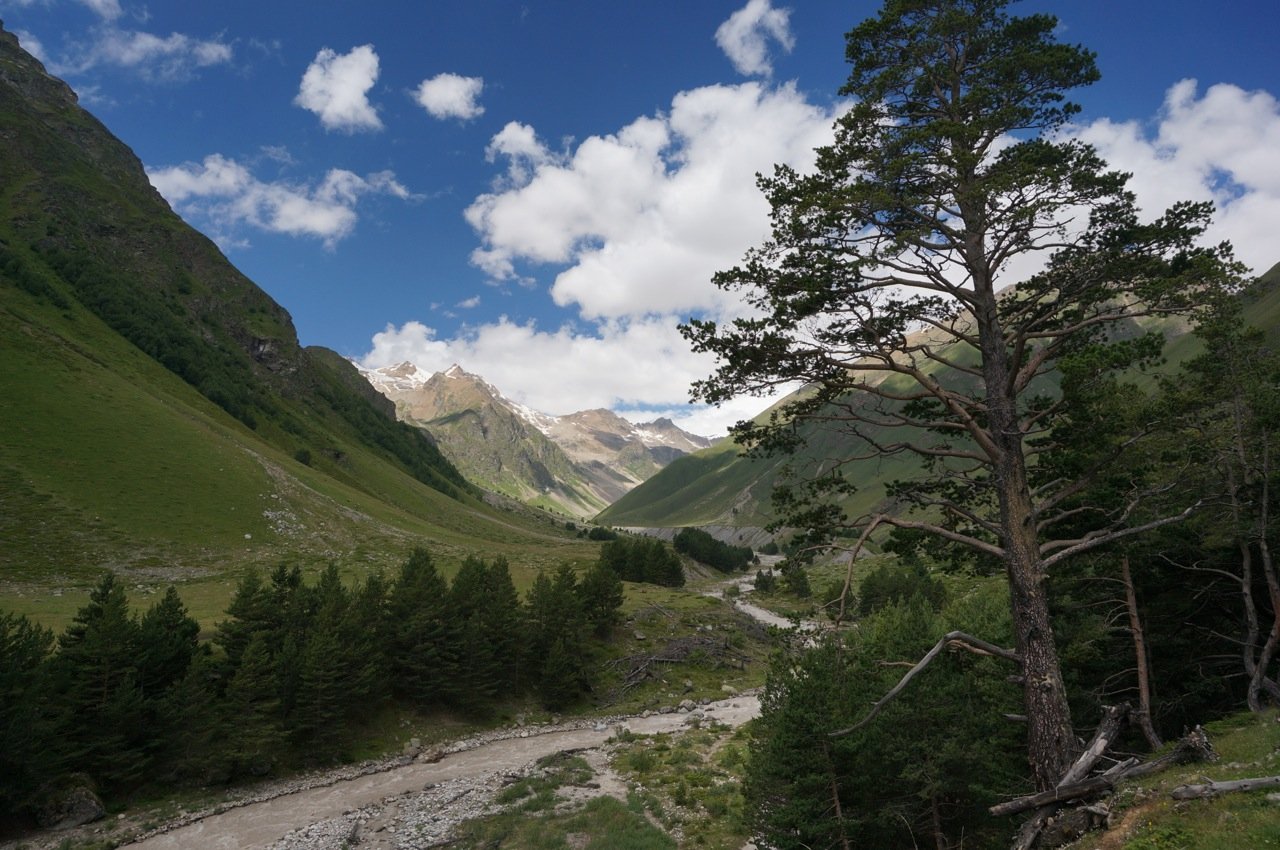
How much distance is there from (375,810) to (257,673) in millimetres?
12521

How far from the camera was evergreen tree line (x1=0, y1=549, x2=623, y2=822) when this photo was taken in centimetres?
3011

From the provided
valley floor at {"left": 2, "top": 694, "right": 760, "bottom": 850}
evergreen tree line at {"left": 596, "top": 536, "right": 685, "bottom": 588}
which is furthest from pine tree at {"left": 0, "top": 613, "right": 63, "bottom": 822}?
evergreen tree line at {"left": 596, "top": 536, "right": 685, "bottom": 588}

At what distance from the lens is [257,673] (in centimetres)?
3828

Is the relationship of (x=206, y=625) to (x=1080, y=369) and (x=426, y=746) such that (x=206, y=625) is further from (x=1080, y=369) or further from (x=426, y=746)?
(x=1080, y=369)

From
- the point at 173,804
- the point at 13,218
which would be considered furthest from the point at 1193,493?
the point at 13,218

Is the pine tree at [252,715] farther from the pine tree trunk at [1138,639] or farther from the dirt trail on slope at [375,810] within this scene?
the pine tree trunk at [1138,639]

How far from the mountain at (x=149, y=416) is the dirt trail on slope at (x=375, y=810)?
87.5 ft

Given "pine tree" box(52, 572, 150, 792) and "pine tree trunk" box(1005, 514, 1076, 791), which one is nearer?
"pine tree trunk" box(1005, 514, 1076, 791)

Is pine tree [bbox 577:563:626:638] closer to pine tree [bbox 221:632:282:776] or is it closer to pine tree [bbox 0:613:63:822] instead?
pine tree [bbox 221:632:282:776]

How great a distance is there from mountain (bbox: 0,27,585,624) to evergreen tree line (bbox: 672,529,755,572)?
37114 mm

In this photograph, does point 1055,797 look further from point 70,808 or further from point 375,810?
point 70,808

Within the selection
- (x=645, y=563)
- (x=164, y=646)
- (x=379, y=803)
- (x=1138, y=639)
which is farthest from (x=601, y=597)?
(x=1138, y=639)

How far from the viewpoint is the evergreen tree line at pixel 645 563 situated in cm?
11162

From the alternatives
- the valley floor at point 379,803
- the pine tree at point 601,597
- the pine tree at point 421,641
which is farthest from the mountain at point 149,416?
the pine tree at point 601,597
